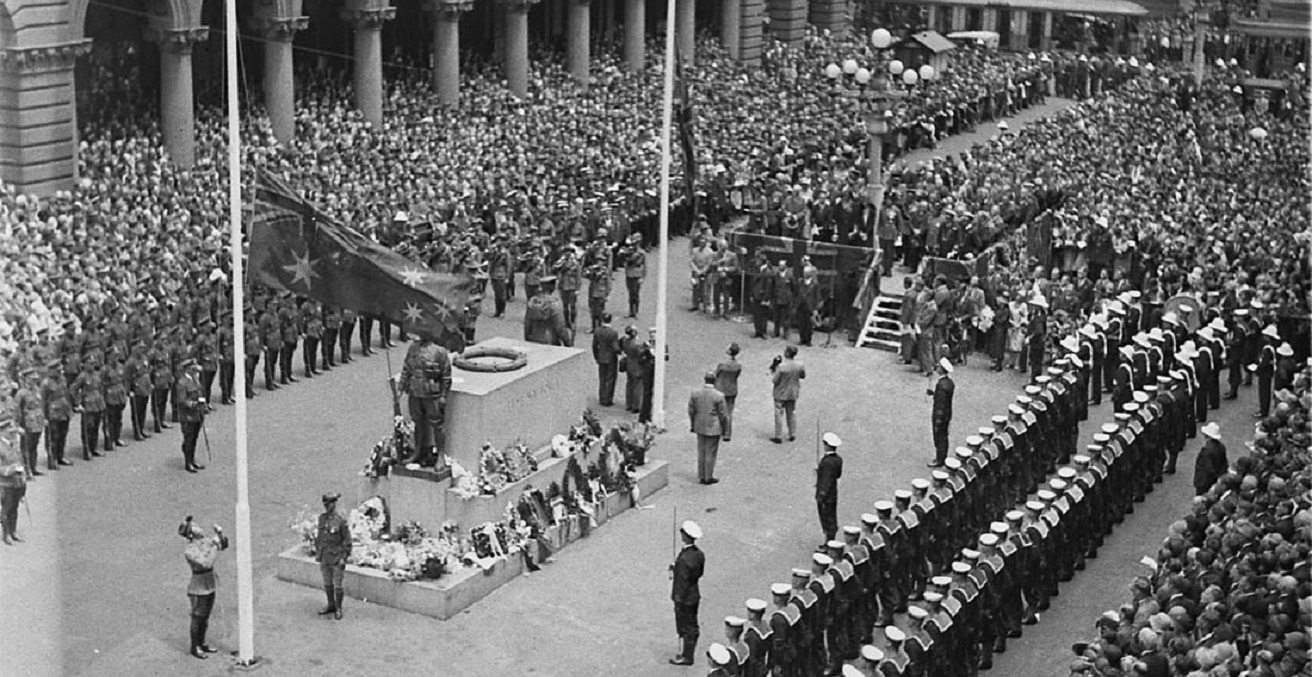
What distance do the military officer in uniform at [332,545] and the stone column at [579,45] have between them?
1297 inches

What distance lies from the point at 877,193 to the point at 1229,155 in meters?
13.4

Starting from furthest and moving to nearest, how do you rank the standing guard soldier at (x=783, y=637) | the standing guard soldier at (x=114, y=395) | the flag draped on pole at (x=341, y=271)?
1. the standing guard soldier at (x=114, y=395)
2. the flag draped on pole at (x=341, y=271)
3. the standing guard soldier at (x=783, y=637)

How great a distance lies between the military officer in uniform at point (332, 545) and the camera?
88.1ft

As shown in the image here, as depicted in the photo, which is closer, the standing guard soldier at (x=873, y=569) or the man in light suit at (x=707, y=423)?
the standing guard soldier at (x=873, y=569)

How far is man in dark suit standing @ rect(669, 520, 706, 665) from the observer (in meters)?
26.1

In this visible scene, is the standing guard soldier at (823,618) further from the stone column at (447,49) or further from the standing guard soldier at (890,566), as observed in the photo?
the stone column at (447,49)

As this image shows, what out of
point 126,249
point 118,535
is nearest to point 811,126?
point 126,249

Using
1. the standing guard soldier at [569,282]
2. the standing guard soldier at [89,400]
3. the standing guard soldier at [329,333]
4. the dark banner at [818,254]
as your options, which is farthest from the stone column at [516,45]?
the standing guard soldier at [89,400]

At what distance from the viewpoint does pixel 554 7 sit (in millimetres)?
64062

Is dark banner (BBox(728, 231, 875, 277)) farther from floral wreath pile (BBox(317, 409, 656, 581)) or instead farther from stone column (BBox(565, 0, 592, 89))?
stone column (BBox(565, 0, 592, 89))

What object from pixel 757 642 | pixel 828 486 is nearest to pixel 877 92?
pixel 828 486

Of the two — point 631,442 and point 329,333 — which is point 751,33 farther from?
point 631,442

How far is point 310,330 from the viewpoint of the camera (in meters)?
37.1

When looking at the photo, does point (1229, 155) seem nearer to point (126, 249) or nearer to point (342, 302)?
point (126, 249)
